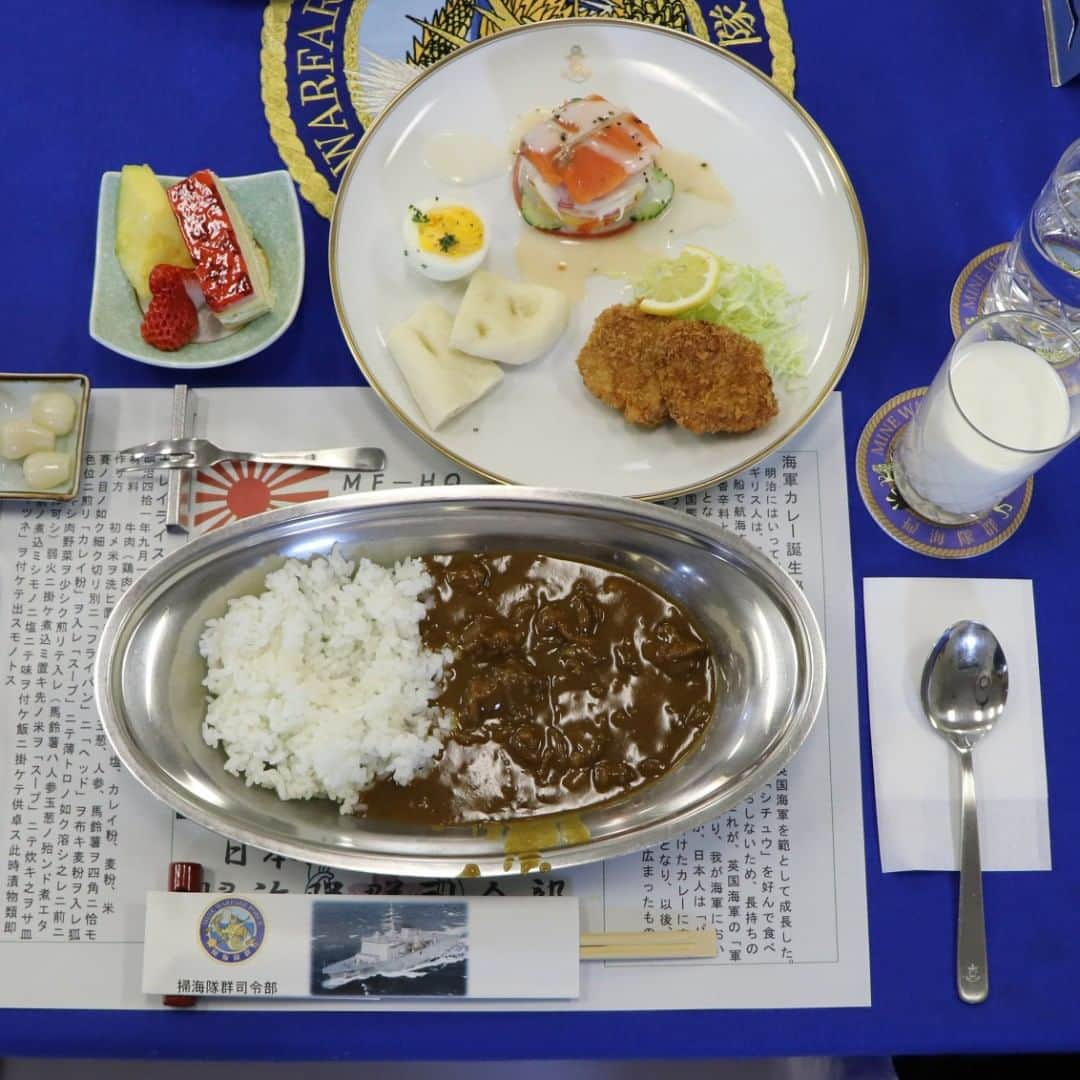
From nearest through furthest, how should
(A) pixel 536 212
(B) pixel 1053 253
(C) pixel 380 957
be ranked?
1. (C) pixel 380 957
2. (B) pixel 1053 253
3. (A) pixel 536 212

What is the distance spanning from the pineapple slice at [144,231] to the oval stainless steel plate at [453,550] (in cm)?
61

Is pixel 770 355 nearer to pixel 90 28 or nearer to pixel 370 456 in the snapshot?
pixel 370 456

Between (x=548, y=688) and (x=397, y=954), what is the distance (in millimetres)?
544

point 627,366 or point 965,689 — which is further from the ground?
point 627,366

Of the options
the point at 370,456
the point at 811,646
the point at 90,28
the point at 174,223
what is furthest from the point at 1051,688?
the point at 90,28

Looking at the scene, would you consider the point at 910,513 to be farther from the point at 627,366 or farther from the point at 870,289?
the point at 627,366

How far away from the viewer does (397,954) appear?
5.71 feet

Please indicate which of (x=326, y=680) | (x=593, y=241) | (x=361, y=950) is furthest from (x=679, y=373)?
(x=361, y=950)

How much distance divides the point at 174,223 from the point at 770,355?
49.3 inches

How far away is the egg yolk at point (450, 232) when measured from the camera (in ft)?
6.59

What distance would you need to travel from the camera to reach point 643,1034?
1802 mm

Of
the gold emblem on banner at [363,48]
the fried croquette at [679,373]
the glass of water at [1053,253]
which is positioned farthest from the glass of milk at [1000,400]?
the gold emblem on banner at [363,48]

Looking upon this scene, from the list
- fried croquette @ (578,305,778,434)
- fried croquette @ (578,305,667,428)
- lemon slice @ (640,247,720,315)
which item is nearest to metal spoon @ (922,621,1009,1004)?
fried croquette @ (578,305,778,434)

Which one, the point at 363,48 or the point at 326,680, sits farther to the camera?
the point at 363,48
